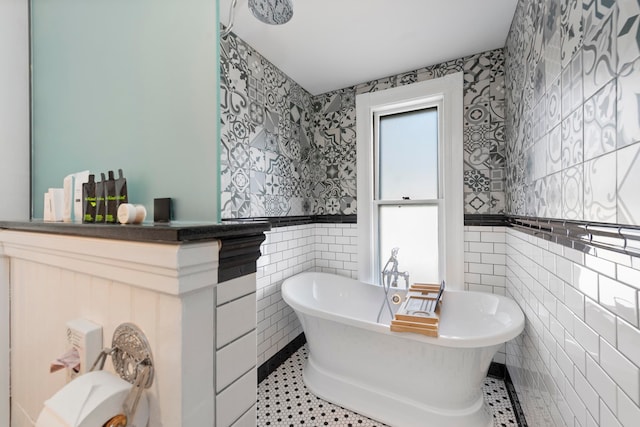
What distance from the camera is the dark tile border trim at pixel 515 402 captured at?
1.53 meters

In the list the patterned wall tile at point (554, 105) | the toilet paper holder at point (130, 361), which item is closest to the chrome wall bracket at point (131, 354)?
the toilet paper holder at point (130, 361)

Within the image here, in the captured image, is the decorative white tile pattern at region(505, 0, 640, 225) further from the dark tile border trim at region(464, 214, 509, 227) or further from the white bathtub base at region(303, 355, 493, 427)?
the white bathtub base at region(303, 355, 493, 427)

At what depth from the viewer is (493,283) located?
6.63 ft

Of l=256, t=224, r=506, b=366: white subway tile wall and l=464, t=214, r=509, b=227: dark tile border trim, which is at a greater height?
l=464, t=214, r=509, b=227: dark tile border trim

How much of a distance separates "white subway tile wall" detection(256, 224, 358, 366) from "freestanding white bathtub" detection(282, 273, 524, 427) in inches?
8.8

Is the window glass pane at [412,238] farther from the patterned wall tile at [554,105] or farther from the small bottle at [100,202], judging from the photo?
the small bottle at [100,202]

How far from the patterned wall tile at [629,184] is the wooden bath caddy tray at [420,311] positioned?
0.99 meters

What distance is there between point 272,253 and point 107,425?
5.70 ft

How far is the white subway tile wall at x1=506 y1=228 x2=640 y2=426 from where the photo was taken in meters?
0.61

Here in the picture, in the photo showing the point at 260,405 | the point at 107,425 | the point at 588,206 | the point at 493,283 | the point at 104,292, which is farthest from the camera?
the point at 493,283

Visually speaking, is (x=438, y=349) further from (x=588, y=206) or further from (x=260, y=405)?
(x=260, y=405)

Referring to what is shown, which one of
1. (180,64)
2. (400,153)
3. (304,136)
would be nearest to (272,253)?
(304,136)

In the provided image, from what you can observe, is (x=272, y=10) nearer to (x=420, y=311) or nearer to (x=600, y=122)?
(x=600, y=122)

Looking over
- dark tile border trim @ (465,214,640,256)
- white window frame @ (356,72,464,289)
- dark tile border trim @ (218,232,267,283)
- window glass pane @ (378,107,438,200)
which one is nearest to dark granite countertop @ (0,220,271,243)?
dark tile border trim @ (218,232,267,283)
